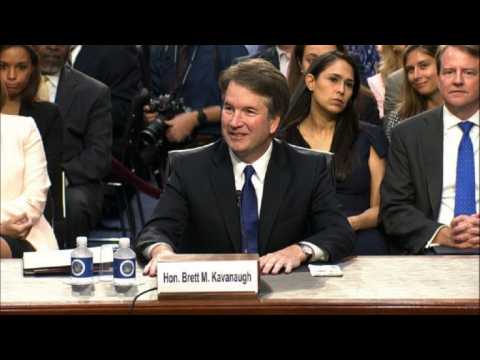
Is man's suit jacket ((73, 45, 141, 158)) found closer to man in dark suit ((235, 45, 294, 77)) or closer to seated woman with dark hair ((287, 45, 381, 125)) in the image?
man in dark suit ((235, 45, 294, 77))

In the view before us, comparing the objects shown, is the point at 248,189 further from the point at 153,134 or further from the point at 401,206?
the point at 153,134

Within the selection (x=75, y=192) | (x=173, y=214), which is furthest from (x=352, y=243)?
(x=75, y=192)

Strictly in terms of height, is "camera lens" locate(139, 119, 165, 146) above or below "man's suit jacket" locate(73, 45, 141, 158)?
below

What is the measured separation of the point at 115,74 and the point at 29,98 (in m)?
0.55

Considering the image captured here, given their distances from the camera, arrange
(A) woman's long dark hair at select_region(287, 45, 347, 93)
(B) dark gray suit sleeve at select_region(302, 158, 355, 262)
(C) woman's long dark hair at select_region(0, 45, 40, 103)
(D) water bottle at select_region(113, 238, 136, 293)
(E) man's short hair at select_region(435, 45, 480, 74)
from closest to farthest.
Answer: (D) water bottle at select_region(113, 238, 136, 293)
(B) dark gray suit sleeve at select_region(302, 158, 355, 262)
(E) man's short hair at select_region(435, 45, 480, 74)
(C) woman's long dark hair at select_region(0, 45, 40, 103)
(A) woman's long dark hair at select_region(287, 45, 347, 93)

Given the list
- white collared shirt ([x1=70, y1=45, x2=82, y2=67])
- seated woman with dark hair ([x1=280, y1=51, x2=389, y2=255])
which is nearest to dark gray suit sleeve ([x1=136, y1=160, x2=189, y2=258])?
seated woman with dark hair ([x1=280, y1=51, x2=389, y2=255])

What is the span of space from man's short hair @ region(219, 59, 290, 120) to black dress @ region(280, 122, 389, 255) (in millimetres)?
562

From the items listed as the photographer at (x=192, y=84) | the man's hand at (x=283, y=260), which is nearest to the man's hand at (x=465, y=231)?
the man's hand at (x=283, y=260)

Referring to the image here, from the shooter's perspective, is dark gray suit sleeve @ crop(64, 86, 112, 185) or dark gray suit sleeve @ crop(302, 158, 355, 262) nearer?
dark gray suit sleeve @ crop(302, 158, 355, 262)

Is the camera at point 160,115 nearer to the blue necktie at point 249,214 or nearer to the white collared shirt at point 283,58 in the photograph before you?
the white collared shirt at point 283,58

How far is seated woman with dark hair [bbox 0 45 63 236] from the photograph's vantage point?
425 centimetres

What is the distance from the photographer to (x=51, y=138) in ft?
14.3

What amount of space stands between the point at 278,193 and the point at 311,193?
4.8 inches
